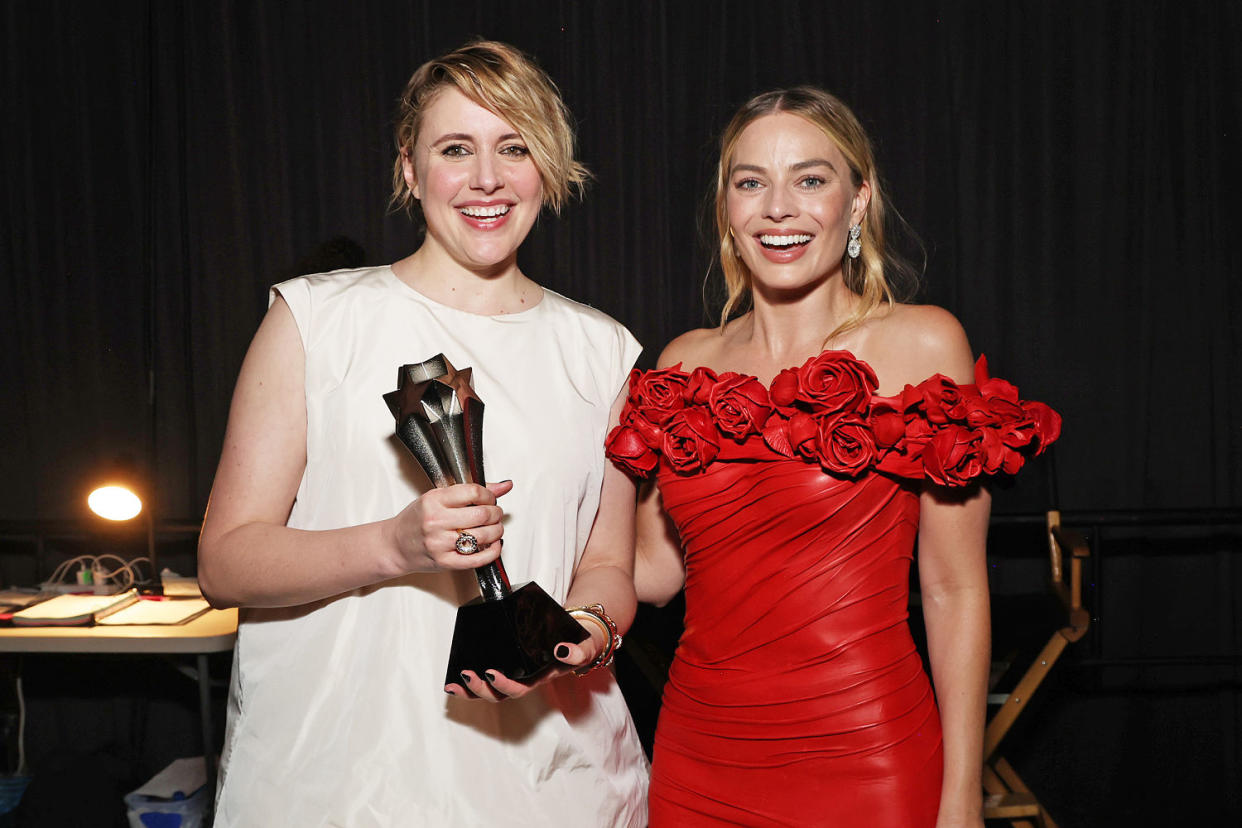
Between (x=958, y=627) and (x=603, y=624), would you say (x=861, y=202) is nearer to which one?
(x=958, y=627)

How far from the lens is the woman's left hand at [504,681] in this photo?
1346mm

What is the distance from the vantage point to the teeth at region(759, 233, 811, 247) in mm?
1818

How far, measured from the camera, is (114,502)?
3529 millimetres

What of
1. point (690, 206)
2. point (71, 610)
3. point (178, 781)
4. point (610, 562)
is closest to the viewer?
point (610, 562)

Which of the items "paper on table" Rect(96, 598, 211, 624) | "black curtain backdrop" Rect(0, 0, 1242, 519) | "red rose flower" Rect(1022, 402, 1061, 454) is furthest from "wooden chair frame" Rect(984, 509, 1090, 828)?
"paper on table" Rect(96, 598, 211, 624)

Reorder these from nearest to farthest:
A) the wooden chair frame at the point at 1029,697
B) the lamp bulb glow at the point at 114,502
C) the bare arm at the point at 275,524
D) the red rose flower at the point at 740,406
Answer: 1. the bare arm at the point at 275,524
2. the red rose flower at the point at 740,406
3. the wooden chair frame at the point at 1029,697
4. the lamp bulb glow at the point at 114,502

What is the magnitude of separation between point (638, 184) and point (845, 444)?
2.46 meters

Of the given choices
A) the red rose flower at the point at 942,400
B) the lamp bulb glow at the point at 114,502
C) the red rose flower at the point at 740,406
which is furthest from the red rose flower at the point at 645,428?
the lamp bulb glow at the point at 114,502

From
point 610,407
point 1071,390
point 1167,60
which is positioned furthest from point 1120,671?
point 610,407

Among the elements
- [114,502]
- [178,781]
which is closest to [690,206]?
[114,502]

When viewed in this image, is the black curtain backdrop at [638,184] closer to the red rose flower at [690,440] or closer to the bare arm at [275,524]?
the red rose flower at [690,440]

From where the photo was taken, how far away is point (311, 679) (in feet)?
5.05

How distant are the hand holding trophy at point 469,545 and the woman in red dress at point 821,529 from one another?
0.42 m

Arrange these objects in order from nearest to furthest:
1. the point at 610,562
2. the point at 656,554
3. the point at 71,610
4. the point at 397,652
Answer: the point at 397,652 < the point at 610,562 < the point at 656,554 < the point at 71,610
